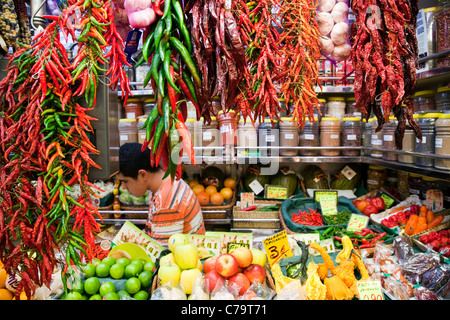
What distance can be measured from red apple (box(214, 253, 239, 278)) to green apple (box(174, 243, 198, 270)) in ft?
0.52

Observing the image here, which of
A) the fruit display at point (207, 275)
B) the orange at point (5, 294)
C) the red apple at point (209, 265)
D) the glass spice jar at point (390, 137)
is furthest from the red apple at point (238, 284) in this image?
the glass spice jar at point (390, 137)

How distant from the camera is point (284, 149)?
334cm

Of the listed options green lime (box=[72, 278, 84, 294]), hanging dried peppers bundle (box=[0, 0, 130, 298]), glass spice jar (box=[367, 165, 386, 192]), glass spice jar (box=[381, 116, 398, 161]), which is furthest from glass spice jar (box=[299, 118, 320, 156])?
green lime (box=[72, 278, 84, 294])

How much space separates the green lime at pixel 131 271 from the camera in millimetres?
1815

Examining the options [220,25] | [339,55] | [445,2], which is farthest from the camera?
[445,2]

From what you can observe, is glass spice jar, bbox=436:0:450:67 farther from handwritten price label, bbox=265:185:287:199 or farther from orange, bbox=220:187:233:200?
orange, bbox=220:187:233:200

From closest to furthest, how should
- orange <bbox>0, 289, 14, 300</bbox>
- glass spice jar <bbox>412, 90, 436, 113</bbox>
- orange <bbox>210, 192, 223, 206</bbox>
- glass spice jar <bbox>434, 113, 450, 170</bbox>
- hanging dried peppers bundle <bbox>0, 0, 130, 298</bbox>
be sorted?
hanging dried peppers bundle <bbox>0, 0, 130, 298</bbox> < orange <bbox>0, 289, 14, 300</bbox> < glass spice jar <bbox>434, 113, 450, 170</bbox> < glass spice jar <bbox>412, 90, 436, 113</bbox> < orange <bbox>210, 192, 223, 206</bbox>

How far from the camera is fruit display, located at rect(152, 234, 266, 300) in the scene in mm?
1530

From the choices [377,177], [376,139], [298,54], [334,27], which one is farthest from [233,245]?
[377,177]

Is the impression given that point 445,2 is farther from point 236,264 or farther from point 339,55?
point 236,264

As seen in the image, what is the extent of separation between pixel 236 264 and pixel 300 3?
140 cm
